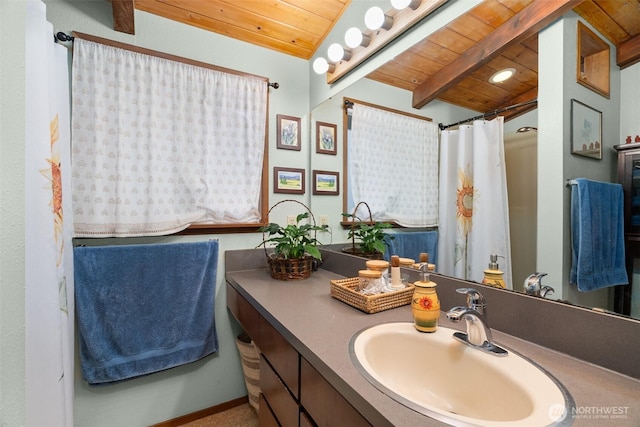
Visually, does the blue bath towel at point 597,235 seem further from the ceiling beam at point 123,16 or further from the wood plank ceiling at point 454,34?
the ceiling beam at point 123,16

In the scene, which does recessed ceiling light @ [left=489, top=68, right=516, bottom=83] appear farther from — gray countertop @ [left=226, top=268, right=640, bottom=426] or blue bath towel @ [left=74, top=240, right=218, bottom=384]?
blue bath towel @ [left=74, top=240, right=218, bottom=384]

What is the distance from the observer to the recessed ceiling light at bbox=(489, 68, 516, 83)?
86cm

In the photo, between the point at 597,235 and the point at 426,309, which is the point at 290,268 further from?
the point at 597,235

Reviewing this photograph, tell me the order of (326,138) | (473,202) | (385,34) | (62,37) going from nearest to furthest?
(473,202) → (62,37) → (385,34) → (326,138)

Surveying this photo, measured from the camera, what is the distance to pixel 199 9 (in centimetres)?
145

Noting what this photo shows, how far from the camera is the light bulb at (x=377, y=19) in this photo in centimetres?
130

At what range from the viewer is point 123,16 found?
1.27m

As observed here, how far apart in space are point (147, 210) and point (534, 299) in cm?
Answer: 163

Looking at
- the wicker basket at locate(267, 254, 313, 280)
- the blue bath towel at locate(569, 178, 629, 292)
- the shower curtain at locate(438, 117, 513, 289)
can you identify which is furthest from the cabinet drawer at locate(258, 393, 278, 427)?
the blue bath towel at locate(569, 178, 629, 292)

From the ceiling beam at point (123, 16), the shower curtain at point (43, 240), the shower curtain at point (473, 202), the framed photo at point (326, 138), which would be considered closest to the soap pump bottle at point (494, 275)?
the shower curtain at point (473, 202)

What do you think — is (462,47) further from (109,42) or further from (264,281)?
(109,42)

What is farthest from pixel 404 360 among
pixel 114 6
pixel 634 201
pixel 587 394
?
pixel 114 6

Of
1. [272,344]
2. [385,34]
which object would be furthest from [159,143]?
[385,34]

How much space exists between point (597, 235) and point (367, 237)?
0.90 metres
